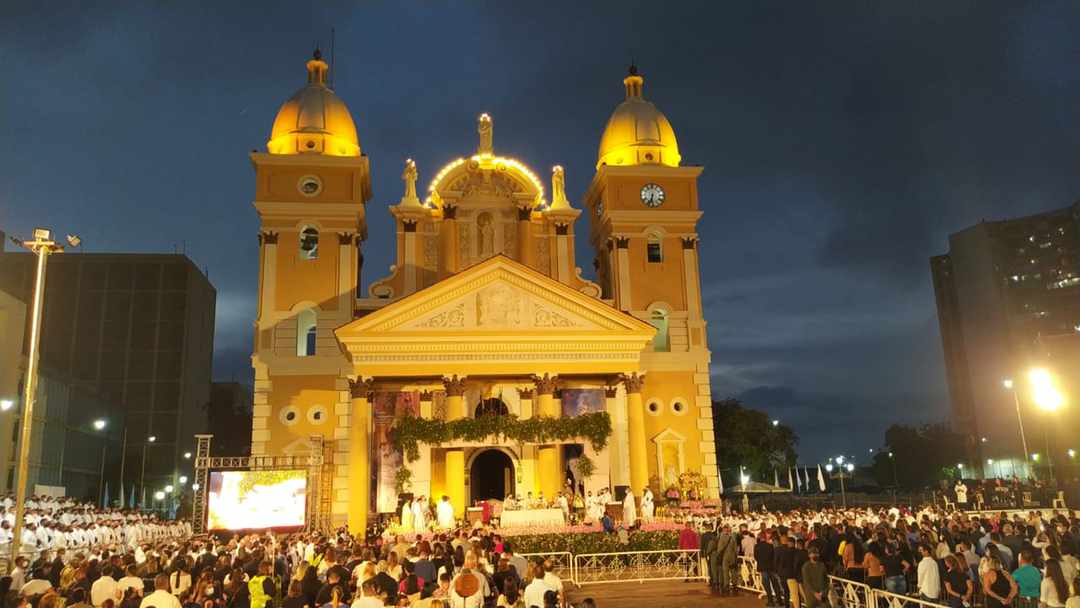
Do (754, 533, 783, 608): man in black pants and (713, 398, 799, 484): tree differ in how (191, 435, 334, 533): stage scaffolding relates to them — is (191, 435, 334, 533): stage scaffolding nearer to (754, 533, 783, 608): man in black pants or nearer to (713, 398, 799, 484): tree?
(754, 533, 783, 608): man in black pants

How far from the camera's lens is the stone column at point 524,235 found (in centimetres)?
4322

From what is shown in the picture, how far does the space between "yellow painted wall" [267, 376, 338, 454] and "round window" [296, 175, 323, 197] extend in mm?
9582

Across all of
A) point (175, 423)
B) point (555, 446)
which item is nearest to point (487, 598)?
point (555, 446)

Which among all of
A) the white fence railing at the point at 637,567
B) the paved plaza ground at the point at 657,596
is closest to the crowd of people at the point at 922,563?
the paved plaza ground at the point at 657,596

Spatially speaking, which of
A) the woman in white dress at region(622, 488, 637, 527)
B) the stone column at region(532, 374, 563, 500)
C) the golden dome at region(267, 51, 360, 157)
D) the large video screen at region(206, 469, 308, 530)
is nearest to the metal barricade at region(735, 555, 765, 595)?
the woman in white dress at region(622, 488, 637, 527)

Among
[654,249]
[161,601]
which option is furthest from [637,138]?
[161,601]

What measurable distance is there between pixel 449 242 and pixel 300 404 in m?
10.9

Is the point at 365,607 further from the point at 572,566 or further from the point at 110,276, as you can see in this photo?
the point at 110,276

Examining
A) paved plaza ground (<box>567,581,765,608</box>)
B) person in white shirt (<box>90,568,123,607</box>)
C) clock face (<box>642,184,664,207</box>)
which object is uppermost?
clock face (<box>642,184,664,207</box>)

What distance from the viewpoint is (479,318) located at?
118 feet

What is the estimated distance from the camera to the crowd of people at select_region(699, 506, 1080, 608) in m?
13.4

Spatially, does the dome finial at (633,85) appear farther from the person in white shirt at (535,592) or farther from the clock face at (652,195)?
the person in white shirt at (535,592)

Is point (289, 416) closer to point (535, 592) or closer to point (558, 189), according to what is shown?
point (558, 189)

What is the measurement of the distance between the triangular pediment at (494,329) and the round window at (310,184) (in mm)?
10594
